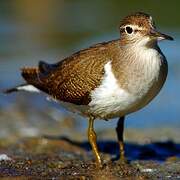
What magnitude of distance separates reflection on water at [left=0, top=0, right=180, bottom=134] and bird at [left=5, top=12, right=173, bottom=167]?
305 centimetres

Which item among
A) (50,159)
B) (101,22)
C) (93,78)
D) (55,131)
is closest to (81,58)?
(93,78)

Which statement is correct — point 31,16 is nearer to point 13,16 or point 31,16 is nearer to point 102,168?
point 13,16

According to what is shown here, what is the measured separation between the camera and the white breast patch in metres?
9.34

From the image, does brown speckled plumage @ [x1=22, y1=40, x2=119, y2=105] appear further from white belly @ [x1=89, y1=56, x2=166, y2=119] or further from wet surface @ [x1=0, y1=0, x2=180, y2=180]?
wet surface @ [x1=0, y1=0, x2=180, y2=180]

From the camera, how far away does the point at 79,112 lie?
10211mm

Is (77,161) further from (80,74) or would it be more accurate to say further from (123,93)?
(123,93)

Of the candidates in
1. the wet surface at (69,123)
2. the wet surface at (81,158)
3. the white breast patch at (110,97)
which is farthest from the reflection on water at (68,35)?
the white breast patch at (110,97)

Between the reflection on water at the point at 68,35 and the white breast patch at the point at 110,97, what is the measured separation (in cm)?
332

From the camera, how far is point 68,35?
20969 mm

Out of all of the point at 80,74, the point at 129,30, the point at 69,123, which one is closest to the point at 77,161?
the point at 80,74

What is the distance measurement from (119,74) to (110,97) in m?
0.30

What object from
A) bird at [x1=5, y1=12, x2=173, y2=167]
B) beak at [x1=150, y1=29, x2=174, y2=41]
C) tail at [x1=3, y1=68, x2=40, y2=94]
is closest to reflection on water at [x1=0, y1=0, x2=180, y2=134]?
tail at [x1=3, y1=68, x2=40, y2=94]

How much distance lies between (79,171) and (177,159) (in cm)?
160

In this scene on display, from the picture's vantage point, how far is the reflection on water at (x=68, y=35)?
14016mm
